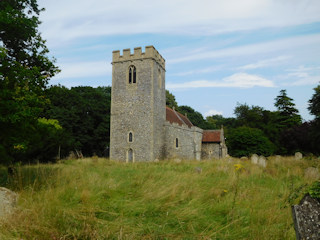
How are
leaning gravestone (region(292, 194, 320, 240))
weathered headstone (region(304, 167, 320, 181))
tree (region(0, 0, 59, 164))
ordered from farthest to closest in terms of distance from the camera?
weathered headstone (region(304, 167, 320, 181)) < tree (region(0, 0, 59, 164)) < leaning gravestone (region(292, 194, 320, 240))

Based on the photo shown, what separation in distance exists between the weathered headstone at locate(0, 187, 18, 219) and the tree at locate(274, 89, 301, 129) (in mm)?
39628

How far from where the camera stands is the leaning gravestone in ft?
7.65

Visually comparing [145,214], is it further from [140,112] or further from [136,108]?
[136,108]

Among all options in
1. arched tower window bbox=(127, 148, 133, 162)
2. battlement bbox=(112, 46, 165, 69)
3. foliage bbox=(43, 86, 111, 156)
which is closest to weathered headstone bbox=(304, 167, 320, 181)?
arched tower window bbox=(127, 148, 133, 162)

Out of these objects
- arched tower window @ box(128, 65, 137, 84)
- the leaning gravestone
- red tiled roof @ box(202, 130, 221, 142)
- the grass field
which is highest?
arched tower window @ box(128, 65, 137, 84)

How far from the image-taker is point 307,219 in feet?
7.73

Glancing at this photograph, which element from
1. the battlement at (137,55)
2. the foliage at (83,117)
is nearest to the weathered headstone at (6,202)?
the battlement at (137,55)

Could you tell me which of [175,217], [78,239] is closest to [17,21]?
[78,239]

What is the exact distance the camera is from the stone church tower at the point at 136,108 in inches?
870

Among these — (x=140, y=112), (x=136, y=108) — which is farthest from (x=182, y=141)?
(x=136, y=108)

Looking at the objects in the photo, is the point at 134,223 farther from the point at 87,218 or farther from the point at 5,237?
the point at 5,237

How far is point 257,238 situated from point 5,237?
3.35 metres

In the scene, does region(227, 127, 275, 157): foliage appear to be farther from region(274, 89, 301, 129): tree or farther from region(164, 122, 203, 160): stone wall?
region(274, 89, 301, 129): tree

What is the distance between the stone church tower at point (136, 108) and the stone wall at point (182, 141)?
2.75 feet
